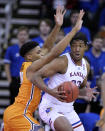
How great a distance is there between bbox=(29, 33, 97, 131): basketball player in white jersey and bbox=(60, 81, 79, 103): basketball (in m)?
0.21

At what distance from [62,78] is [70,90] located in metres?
0.39

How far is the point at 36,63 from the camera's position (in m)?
6.23

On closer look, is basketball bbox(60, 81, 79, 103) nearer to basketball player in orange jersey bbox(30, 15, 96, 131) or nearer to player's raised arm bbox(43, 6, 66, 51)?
basketball player in orange jersey bbox(30, 15, 96, 131)

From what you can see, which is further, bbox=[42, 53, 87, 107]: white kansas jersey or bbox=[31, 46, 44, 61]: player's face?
bbox=[31, 46, 44, 61]: player's face

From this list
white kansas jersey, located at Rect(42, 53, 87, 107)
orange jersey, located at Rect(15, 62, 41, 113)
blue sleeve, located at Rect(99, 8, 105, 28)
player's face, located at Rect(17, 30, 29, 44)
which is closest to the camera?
white kansas jersey, located at Rect(42, 53, 87, 107)

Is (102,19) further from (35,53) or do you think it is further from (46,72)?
(46,72)

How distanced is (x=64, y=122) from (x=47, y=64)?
0.89m

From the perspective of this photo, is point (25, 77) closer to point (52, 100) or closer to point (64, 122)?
point (52, 100)

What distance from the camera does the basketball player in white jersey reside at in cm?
621

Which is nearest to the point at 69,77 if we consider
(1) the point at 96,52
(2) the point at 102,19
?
(1) the point at 96,52

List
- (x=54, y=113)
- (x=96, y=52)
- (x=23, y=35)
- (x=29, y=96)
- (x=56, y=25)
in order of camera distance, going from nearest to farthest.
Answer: (x=54, y=113)
(x=29, y=96)
(x=56, y=25)
(x=23, y=35)
(x=96, y=52)

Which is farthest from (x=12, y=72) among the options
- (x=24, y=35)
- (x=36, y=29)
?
(x=36, y=29)

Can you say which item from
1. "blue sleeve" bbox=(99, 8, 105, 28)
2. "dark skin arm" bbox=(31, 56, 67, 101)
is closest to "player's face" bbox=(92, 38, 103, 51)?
"blue sleeve" bbox=(99, 8, 105, 28)

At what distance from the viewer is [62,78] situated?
6418 millimetres
